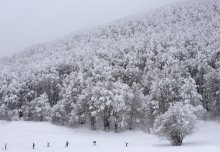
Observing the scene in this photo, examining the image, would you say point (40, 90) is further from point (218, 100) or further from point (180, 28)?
point (180, 28)

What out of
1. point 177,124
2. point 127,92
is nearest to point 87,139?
point 127,92

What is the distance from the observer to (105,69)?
10856 cm

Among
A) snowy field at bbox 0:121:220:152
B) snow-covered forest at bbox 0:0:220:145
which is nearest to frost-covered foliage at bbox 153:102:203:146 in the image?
snow-covered forest at bbox 0:0:220:145

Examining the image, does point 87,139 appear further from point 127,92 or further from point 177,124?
point 177,124

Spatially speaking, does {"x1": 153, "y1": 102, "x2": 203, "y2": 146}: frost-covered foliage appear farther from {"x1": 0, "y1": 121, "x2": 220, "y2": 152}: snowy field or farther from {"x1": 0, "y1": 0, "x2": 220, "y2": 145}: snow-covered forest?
{"x1": 0, "y1": 121, "x2": 220, "y2": 152}: snowy field

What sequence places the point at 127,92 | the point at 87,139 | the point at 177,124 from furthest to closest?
the point at 127,92
the point at 87,139
the point at 177,124

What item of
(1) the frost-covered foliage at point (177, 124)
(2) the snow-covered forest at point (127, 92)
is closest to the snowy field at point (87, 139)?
(1) the frost-covered foliage at point (177, 124)

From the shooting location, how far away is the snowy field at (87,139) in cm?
5869

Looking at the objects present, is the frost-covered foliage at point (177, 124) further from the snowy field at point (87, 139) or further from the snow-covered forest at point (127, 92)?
the snowy field at point (87, 139)

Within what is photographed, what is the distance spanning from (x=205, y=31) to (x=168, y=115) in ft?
372

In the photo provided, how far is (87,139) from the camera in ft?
244

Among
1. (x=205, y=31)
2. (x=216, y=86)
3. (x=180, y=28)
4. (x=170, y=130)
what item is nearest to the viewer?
(x=170, y=130)

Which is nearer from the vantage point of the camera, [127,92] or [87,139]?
[87,139]

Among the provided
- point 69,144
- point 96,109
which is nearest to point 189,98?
point 96,109
